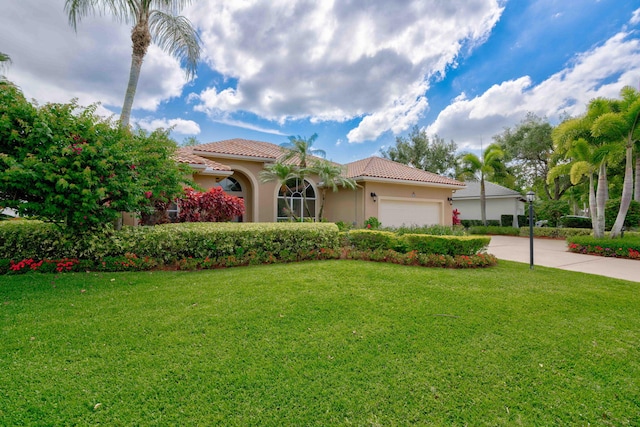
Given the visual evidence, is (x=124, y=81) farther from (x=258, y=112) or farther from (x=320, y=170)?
(x=320, y=170)

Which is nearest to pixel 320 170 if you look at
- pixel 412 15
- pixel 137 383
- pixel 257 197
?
pixel 257 197

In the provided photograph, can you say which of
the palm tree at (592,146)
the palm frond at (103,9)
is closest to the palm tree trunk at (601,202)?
the palm tree at (592,146)

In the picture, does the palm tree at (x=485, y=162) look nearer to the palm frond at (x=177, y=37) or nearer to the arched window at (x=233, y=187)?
the arched window at (x=233, y=187)

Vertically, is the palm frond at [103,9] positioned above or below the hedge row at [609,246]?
above

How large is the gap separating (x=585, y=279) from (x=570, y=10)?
10366mm

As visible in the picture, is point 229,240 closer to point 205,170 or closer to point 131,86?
point 205,170

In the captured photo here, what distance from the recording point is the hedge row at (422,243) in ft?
27.0

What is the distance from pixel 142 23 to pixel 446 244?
13110 millimetres

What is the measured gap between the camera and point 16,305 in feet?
14.8

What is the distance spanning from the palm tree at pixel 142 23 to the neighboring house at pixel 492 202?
25.9 m

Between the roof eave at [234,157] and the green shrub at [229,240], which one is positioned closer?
the green shrub at [229,240]

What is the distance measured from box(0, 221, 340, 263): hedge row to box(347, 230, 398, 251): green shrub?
1.72 m

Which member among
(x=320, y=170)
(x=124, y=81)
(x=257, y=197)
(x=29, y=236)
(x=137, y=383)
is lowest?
(x=137, y=383)

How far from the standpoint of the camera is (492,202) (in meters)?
25.2
